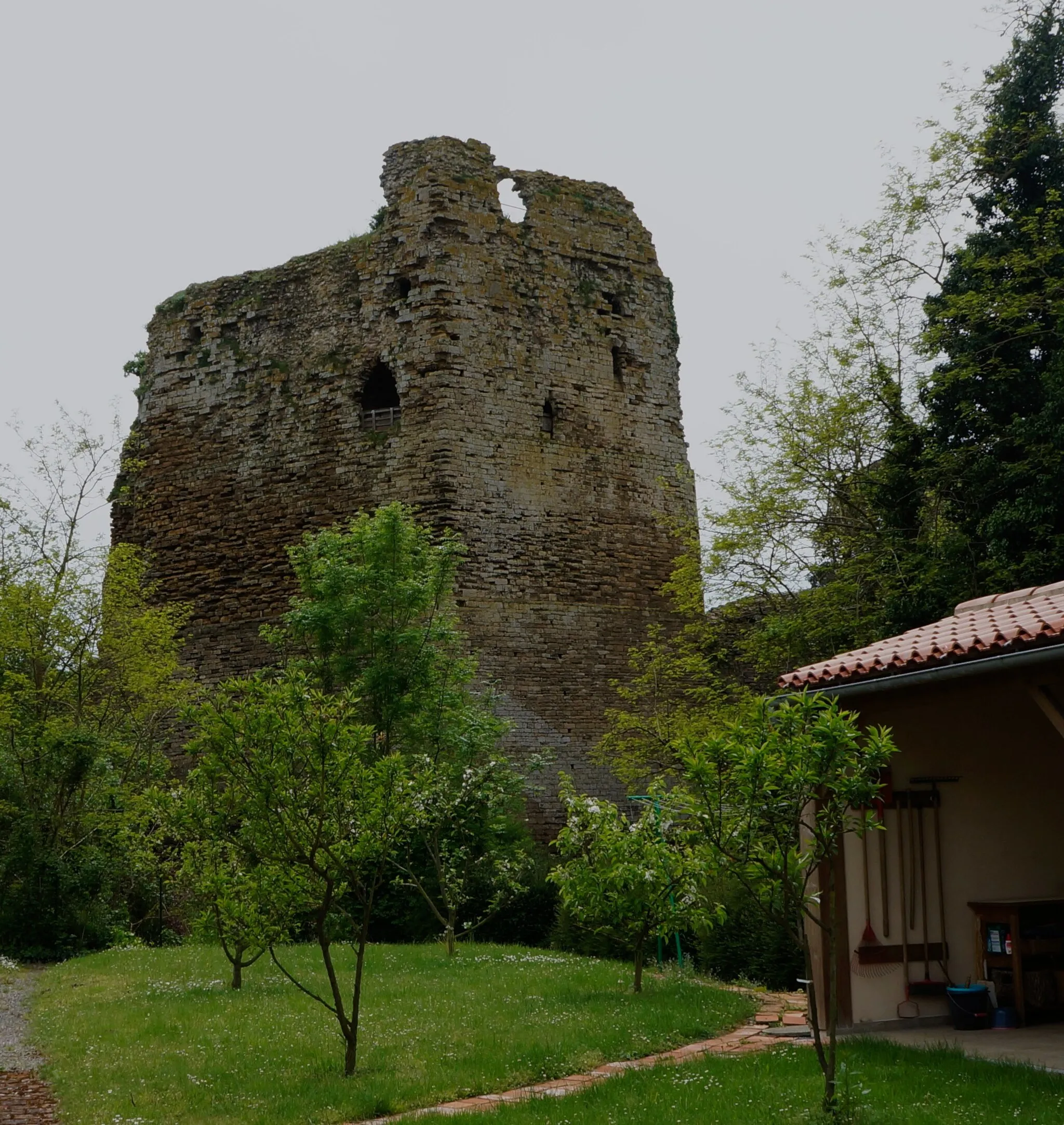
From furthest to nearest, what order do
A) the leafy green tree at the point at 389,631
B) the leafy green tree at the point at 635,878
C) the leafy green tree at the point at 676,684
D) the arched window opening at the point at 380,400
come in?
the arched window opening at the point at 380,400, the leafy green tree at the point at 676,684, the leafy green tree at the point at 389,631, the leafy green tree at the point at 635,878

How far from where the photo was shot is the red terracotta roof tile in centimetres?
654

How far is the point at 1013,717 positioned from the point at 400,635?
8093mm

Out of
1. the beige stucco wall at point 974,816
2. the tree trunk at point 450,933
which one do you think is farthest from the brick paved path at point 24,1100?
the tree trunk at point 450,933

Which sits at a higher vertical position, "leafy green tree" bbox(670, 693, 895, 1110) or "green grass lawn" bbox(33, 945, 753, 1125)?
"leafy green tree" bbox(670, 693, 895, 1110)

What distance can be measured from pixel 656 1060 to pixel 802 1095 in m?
1.42

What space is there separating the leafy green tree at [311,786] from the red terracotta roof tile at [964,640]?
273cm

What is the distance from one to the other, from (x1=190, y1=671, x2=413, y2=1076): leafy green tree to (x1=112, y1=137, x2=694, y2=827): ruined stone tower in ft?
31.8

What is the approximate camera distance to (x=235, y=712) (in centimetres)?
742

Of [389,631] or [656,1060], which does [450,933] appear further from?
[656,1060]

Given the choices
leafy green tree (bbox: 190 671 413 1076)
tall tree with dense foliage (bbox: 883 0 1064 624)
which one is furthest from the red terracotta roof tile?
tall tree with dense foliage (bbox: 883 0 1064 624)

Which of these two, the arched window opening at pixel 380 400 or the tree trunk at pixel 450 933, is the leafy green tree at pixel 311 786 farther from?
the arched window opening at pixel 380 400

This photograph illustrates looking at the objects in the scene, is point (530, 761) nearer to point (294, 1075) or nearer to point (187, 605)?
point (187, 605)

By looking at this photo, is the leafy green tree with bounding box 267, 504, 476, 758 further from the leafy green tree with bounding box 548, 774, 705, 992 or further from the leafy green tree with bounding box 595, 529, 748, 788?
the leafy green tree with bounding box 548, 774, 705, 992

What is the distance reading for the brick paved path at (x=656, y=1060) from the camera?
628 cm
